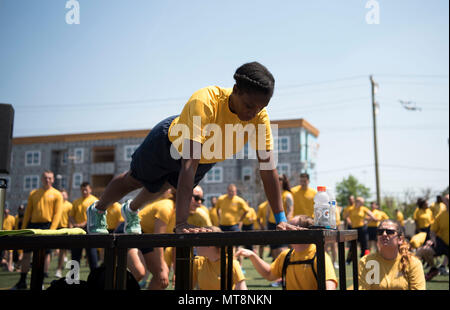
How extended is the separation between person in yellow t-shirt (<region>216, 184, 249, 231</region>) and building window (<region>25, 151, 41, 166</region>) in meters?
46.3

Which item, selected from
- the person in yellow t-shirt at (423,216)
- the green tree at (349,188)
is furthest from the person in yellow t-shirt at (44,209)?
the green tree at (349,188)

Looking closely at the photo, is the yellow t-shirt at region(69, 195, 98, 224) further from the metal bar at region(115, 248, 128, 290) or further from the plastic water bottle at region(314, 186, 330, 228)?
the metal bar at region(115, 248, 128, 290)

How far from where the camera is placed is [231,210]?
39.5 ft

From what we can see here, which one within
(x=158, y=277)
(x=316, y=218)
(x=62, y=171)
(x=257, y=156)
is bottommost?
(x=158, y=277)

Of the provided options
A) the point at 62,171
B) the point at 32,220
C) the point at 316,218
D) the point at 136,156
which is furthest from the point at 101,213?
the point at 62,171

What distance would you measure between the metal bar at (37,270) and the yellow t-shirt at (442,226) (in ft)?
27.9

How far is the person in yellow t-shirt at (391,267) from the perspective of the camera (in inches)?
170

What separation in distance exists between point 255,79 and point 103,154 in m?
52.8

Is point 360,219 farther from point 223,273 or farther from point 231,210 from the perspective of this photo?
point 223,273

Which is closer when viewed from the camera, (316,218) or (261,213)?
(316,218)

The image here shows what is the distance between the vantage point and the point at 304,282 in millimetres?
4164

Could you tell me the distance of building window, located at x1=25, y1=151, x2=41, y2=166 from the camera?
5391 centimetres
